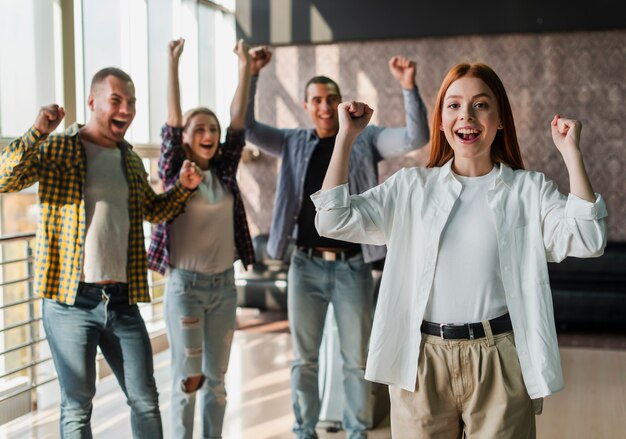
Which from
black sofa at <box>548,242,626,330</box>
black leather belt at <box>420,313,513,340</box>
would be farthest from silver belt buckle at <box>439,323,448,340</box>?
black sofa at <box>548,242,626,330</box>

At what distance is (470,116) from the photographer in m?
1.86

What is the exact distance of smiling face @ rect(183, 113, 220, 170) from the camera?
3105 millimetres

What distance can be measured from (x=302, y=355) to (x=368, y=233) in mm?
1465

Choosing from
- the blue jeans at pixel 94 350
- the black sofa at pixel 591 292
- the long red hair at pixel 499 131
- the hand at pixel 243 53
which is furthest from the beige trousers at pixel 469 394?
the black sofa at pixel 591 292

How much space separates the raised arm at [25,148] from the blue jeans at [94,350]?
438mm

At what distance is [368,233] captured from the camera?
194cm

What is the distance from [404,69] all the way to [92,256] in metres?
1.41

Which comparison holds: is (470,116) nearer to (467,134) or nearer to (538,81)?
(467,134)

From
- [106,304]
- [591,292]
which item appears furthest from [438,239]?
[591,292]

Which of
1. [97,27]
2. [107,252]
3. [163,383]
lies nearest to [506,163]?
[107,252]

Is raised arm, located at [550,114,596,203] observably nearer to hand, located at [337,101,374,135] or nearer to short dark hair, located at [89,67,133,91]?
hand, located at [337,101,374,135]

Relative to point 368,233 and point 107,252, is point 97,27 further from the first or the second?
point 368,233

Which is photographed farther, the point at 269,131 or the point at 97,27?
the point at 97,27

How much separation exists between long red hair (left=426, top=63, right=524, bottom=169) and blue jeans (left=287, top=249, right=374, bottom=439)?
1290 millimetres
